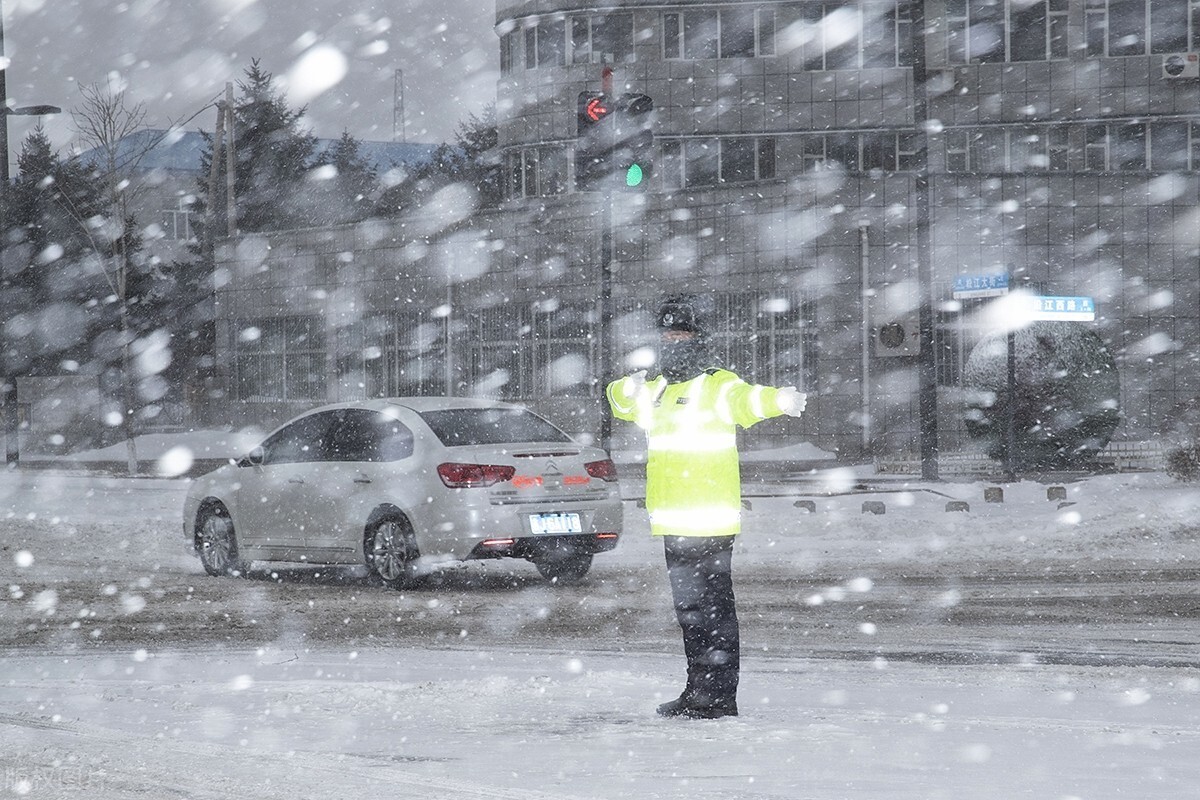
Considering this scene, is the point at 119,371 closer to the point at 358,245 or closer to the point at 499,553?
the point at 358,245

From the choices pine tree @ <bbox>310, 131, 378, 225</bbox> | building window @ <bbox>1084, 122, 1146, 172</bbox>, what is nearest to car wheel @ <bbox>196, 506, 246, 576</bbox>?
building window @ <bbox>1084, 122, 1146, 172</bbox>

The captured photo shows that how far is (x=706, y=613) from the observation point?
272 inches

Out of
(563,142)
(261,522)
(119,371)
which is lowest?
(261,522)

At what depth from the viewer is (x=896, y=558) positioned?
14.5 metres

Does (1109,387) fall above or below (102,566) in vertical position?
above

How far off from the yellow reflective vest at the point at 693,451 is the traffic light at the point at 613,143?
8.50 metres

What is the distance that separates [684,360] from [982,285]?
15492 mm

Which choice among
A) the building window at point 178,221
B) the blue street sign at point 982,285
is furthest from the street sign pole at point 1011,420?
the building window at point 178,221

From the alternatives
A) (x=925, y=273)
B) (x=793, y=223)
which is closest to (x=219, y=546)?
(x=925, y=273)

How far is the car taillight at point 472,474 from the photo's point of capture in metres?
12.1

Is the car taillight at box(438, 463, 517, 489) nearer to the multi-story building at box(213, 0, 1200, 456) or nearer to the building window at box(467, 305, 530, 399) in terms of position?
the multi-story building at box(213, 0, 1200, 456)

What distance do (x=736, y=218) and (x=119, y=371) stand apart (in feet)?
93.4

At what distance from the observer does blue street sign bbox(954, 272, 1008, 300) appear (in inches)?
841

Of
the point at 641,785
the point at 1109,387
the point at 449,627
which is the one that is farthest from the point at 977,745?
the point at 1109,387
